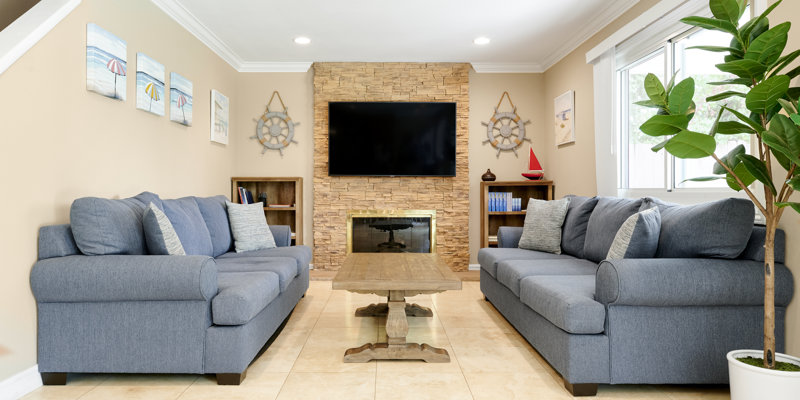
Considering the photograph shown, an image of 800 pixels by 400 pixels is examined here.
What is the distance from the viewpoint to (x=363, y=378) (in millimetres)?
2363

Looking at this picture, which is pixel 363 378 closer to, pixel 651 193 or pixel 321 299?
pixel 321 299

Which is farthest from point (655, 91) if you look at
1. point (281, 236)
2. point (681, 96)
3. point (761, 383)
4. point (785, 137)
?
point (281, 236)

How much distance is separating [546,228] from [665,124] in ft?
7.25

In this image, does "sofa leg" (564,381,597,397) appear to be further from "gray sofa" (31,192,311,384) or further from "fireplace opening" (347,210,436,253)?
"fireplace opening" (347,210,436,253)

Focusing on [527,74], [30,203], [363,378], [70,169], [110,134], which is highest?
[527,74]

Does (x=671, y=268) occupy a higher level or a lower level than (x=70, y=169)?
lower

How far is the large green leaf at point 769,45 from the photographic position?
1.64m

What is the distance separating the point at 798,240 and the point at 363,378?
214 centimetres

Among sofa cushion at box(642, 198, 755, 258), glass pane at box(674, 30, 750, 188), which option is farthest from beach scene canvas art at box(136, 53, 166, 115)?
glass pane at box(674, 30, 750, 188)

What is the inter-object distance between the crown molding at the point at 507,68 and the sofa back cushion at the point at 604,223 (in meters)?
2.67

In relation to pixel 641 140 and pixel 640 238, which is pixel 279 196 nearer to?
pixel 641 140

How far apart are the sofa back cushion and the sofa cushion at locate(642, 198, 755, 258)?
0.52 metres

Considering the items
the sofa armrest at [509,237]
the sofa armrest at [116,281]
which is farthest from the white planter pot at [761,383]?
the sofa armrest at [509,237]

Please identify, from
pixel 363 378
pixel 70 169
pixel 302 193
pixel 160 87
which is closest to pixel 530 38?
pixel 302 193
